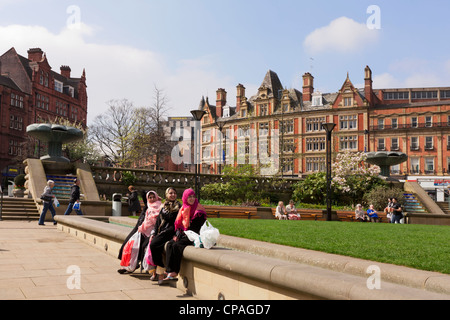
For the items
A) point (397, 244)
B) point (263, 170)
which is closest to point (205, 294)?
point (397, 244)

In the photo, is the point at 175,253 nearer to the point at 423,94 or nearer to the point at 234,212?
the point at 234,212

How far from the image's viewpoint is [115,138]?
172ft

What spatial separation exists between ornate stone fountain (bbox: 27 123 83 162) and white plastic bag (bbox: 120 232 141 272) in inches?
718

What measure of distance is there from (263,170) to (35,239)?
106ft

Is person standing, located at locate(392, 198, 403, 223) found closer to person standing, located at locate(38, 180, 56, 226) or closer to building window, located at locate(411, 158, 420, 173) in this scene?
person standing, located at locate(38, 180, 56, 226)

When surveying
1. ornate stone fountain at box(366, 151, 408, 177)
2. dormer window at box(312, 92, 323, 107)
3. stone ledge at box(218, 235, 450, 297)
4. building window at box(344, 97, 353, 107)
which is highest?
dormer window at box(312, 92, 323, 107)

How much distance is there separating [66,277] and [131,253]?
1.15 metres

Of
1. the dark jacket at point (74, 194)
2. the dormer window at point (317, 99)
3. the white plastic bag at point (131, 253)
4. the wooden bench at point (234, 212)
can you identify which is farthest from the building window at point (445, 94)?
the white plastic bag at point (131, 253)

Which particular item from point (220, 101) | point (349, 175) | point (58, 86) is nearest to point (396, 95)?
point (220, 101)

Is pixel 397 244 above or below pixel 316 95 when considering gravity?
below

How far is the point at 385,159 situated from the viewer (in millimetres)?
32188

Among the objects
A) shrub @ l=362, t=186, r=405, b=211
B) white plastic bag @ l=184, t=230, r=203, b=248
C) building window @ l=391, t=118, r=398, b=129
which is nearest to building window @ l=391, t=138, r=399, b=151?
building window @ l=391, t=118, r=398, b=129

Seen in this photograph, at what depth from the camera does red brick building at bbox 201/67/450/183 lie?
5744cm

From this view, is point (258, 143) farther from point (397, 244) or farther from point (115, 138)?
point (397, 244)
